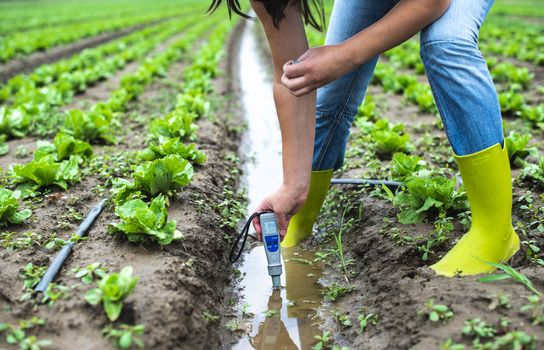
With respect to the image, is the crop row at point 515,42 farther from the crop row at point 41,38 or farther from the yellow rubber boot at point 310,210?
the crop row at point 41,38

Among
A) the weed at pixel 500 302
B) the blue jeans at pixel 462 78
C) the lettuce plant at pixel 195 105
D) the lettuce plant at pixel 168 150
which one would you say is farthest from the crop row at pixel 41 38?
the weed at pixel 500 302

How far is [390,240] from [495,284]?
72 cm

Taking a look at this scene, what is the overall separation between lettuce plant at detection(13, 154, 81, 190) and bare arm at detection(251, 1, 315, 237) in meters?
1.49

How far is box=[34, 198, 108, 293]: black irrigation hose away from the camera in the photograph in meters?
2.22

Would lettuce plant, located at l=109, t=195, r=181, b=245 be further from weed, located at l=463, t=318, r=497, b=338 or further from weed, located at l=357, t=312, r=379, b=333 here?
weed, located at l=463, t=318, r=497, b=338

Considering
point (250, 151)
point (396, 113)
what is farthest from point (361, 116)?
point (250, 151)

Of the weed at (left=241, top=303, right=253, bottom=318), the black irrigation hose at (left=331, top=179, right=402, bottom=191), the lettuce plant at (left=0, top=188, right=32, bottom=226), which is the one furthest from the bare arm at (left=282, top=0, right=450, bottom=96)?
the lettuce plant at (left=0, top=188, right=32, bottom=226)

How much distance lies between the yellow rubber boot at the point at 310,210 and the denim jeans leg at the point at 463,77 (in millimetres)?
945

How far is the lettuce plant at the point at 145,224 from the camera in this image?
248cm

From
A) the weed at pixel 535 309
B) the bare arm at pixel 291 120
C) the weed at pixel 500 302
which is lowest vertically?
the weed at pixel 500 302

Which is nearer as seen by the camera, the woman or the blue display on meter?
the woman

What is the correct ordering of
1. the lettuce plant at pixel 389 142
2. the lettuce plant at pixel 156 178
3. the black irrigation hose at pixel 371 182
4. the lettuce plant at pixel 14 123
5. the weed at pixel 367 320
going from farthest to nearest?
1. the lettuce plant at pixel 14 123
2. the lettuce plant at pixel 389 142
3. the black irrigation hose at pixel 371 182
4. the lettuce plant at pixel 156 178
5. the weed at pixel 367 320

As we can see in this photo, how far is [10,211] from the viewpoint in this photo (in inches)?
111

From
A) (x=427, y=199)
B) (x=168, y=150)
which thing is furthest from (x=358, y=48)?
(x=168, y=150)
